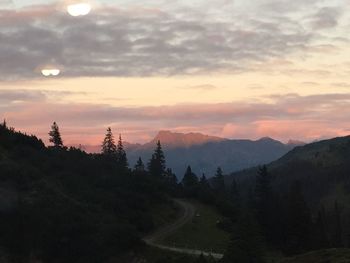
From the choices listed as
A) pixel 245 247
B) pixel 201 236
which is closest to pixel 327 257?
pixel 245 247

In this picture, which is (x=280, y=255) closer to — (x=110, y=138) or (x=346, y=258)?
(x=346, y=258)

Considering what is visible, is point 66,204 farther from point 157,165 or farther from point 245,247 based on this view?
point 157,165

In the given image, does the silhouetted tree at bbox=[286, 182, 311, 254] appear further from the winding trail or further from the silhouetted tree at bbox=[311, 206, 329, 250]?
the winding trail

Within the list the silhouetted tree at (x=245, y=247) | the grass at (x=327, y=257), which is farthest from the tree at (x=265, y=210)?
the silhouetted tree at (x=245, y=247)

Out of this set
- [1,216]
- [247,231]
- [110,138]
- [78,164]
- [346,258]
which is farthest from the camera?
[110,138]

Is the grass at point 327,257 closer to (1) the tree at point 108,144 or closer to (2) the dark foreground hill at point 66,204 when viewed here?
(2) the dark foreground hill at point 66,204

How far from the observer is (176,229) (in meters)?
82.6

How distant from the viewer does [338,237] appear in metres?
104

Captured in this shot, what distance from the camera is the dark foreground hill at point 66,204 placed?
66.5 m

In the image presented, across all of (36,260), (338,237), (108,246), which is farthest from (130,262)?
(338,237)

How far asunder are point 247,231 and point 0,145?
5433 cm

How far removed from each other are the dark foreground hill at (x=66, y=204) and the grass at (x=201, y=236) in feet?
18.0

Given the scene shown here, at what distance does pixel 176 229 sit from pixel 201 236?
4.44 meters

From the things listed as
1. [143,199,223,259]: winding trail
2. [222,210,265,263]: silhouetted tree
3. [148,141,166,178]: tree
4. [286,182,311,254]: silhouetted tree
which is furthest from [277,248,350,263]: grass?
[148,141,166,178]: tree
